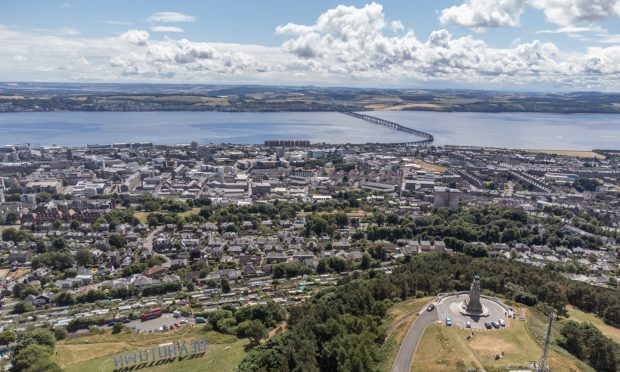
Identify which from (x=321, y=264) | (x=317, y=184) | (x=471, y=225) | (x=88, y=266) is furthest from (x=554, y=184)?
(x=88, y=266)

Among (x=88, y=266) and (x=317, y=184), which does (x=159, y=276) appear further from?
(x=317, y=184)

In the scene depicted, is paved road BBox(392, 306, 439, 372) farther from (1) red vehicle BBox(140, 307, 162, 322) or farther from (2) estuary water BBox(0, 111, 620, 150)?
(2) estuary water BBox(0, 111, 620, 150)

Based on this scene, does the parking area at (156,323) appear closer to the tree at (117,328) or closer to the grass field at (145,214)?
the tree at (117,328)

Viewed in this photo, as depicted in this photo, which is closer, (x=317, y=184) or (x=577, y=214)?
(x=577, y=214)

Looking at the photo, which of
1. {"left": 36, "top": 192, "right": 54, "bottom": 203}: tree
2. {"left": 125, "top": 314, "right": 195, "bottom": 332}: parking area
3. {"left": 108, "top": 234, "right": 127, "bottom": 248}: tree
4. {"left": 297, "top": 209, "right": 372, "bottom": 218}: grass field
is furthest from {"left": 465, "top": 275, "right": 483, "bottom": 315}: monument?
{"left": 36, "top": 192, "right": 54, "bottom": 203}: tree

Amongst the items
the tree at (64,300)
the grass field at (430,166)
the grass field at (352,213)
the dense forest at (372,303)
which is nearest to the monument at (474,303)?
the dense forest at (372,303)
